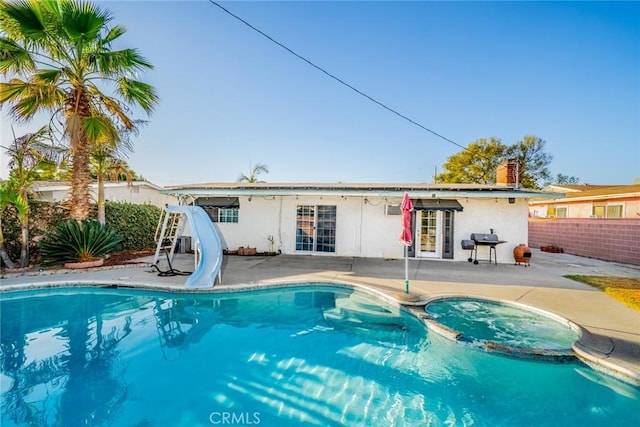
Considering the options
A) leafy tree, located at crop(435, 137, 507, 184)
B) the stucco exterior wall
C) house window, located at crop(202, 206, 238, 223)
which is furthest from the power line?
leafy tree, located at crop(435, 137, 507, 184)

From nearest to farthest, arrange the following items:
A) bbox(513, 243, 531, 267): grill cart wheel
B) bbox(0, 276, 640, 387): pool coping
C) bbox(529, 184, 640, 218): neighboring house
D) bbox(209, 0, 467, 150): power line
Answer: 1. bbox(0, 276, 640, 387): pool coping
2. bbox(209, 0, 467, 150): power line
3. bbox(513, 243, 531, 267): grill cart wheel
4. bbox(529, 184, 640, 218): neighboring house

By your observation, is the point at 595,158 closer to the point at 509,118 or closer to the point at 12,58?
the point at 509,118

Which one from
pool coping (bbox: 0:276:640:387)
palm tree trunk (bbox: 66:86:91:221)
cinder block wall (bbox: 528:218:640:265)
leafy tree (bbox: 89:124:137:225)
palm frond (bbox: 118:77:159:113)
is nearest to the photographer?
pool coping (bbox: 0:276:640:387)

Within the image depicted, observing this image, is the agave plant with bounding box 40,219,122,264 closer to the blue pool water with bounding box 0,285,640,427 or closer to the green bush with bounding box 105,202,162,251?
the green bush with bounding box 105,202,162,251

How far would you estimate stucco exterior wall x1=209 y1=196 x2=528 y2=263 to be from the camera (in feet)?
43.7

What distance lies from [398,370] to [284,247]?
11.0 metres

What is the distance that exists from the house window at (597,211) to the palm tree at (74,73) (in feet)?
88.2

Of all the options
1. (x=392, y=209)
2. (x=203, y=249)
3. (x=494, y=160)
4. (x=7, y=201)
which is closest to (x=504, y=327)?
(x=392, y=209)

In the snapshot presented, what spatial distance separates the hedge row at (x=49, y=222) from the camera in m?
10.8

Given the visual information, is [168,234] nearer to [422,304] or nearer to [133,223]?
[133,223]

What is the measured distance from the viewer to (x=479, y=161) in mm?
36188

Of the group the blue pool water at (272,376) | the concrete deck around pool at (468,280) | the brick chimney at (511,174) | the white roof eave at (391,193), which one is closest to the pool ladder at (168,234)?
the concrete deck around pool at (468,280)

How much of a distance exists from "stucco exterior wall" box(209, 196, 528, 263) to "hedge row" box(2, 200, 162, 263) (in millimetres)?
4526

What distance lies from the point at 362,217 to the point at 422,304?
775 cm
